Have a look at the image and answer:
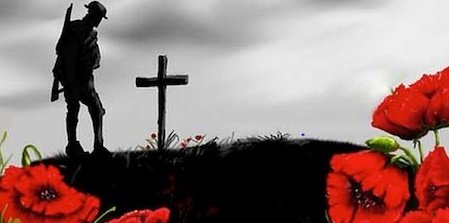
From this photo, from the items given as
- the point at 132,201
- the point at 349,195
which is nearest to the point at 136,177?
the point at 132,201

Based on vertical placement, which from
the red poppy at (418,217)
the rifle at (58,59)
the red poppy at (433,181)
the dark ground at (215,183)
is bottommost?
the dark ground at (215,183)

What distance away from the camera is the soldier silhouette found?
14.0m

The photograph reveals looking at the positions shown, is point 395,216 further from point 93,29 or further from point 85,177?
point 93,29

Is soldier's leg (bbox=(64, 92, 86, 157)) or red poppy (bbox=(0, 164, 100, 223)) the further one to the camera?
soldier's leg (bbox=(64, 92, 86, 157))

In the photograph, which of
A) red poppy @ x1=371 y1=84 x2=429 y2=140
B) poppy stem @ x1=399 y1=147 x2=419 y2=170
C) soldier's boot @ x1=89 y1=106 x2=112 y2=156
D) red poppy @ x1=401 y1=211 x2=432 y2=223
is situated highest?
red poppy @ x1=371 y1=84 x2=429 y2=140

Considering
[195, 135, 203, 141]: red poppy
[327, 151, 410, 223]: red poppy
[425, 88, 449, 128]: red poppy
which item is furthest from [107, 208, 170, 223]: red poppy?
[195, 135, 203, 141]: red poppy

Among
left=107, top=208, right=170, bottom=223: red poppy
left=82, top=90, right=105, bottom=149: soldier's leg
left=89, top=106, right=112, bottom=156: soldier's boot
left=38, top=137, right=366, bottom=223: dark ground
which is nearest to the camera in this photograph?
left=107, top=208, right=170, bottom=223: red poppy

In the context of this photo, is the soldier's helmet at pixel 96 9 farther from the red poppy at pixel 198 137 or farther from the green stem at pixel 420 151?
the green stem at pixel 420 151

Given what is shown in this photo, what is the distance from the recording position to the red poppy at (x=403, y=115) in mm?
2090

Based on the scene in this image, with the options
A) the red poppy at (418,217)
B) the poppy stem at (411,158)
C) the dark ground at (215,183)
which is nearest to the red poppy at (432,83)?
the poppy stem at (411,158)

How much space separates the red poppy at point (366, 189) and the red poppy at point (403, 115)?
0.06 metres

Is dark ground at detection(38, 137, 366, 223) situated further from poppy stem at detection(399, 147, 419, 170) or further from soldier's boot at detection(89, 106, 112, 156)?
poppy stem at detection(399, 147, 419, 170)

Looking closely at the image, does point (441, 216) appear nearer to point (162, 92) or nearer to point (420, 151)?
point (420, 151)

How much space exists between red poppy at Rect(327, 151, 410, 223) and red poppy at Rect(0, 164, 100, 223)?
836mm
